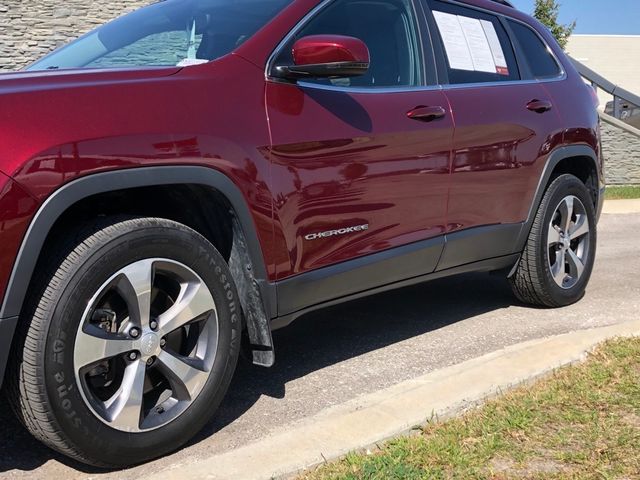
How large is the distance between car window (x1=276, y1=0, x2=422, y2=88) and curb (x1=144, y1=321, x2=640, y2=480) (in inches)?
54.8

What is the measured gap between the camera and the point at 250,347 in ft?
10.1

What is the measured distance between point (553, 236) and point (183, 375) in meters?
2.82

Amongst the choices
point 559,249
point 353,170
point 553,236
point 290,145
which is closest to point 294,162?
point 290,145

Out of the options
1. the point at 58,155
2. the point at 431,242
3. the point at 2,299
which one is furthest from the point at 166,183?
the point at 431,242

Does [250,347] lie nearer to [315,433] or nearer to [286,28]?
[315,433]

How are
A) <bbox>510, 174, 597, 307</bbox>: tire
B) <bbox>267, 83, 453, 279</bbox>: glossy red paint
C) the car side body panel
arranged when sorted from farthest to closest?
<bbox>510, 174, 597, 307</bbox>: tire
<bbox>267, 83, 453, 279</bbox>: glossy red paint
the car side body panel

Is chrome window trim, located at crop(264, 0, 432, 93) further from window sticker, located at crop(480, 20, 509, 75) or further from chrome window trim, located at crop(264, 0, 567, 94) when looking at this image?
window sticker, located at crop(480, 20, 509, 75)

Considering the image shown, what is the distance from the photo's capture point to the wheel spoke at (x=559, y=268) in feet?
15.6

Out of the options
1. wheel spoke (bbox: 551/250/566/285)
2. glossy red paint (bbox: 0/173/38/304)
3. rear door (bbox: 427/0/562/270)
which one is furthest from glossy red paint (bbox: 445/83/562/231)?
glossy red paint (bbox: 0/173/38/304)

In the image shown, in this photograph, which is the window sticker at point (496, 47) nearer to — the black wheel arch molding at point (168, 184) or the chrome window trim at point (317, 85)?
the chrome window trim at point (317, 85)

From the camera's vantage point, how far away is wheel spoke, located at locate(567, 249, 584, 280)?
4.86 meters

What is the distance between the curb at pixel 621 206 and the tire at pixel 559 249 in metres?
6.65

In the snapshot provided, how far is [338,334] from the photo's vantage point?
4391mm

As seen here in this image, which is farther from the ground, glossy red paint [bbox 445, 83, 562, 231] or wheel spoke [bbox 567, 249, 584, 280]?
glossy red paint [bbox 445, 83, 562, 231]
